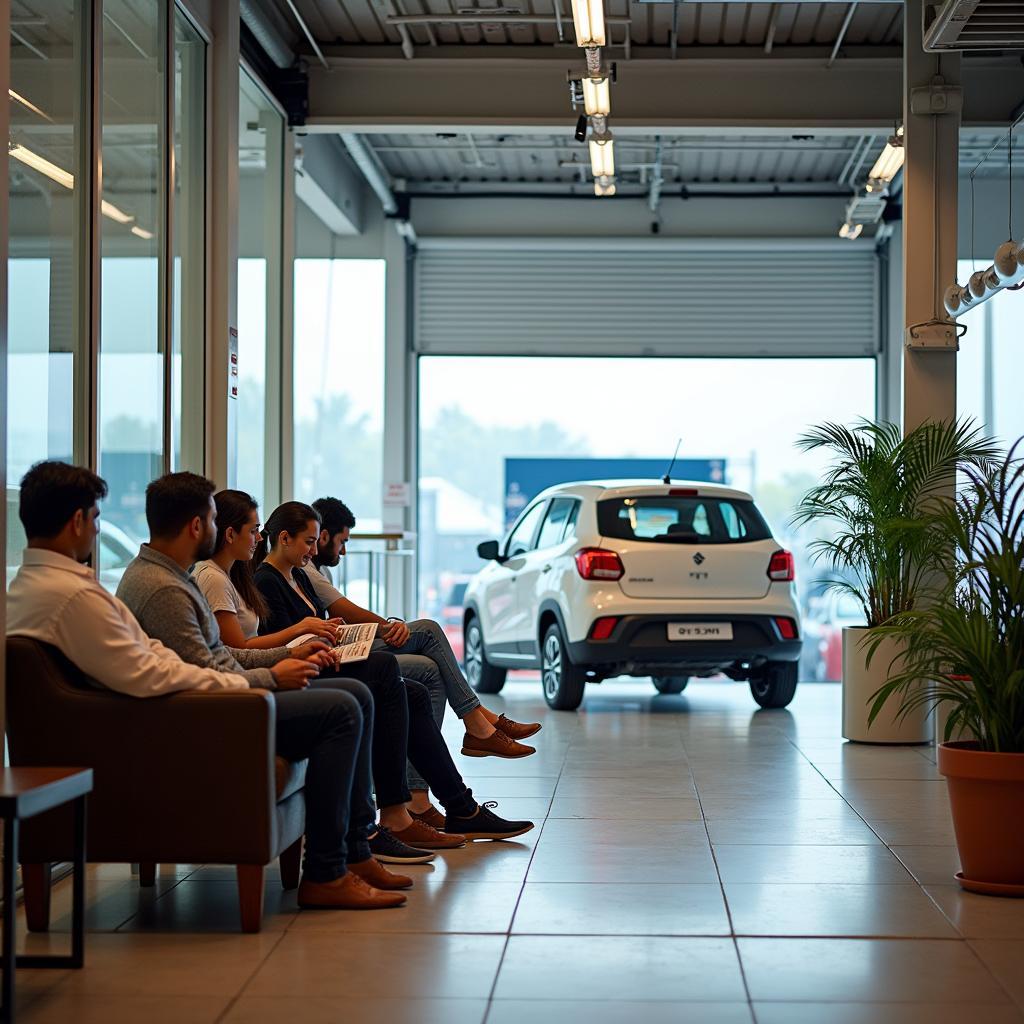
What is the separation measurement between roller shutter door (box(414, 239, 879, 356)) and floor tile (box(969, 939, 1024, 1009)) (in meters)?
11.2

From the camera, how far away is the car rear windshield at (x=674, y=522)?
9672 mm

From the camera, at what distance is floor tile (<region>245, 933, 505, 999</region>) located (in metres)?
3.58

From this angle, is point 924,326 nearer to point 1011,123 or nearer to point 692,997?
point 1011,123

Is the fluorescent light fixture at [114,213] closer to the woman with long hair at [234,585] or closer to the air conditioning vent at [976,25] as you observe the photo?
the woman with long hair at [234,585]

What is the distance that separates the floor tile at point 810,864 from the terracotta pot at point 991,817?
9.1 inches

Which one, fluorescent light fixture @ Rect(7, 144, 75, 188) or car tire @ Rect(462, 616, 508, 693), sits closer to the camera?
fluorescent light fixture @ Rect(7, 144, 75, 188)

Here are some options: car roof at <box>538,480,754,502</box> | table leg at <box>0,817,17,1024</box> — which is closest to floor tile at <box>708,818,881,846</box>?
→ table leg at <box>0,817,17,1024</box>

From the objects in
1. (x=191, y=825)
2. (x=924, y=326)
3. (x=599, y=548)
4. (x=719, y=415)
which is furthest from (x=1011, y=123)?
(x=191, y=825)

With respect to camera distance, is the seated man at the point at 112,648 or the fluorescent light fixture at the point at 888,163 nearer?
the seated man at the point at 112,648

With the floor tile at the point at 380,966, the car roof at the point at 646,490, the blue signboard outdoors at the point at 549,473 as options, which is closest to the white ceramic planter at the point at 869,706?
the car roof at the point at 646,490

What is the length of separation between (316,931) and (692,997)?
3.73ft

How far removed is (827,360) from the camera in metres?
15.1

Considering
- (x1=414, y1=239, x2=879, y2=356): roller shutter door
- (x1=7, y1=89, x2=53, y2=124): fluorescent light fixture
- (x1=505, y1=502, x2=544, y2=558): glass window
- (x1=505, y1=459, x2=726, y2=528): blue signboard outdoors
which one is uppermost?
(x1=414, y1=239, x2=879, y2=356): roller shutter door

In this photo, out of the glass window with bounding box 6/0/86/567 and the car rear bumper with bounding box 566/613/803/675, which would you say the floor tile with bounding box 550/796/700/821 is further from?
the car rear bumper with bounding box 566/613/803/675
